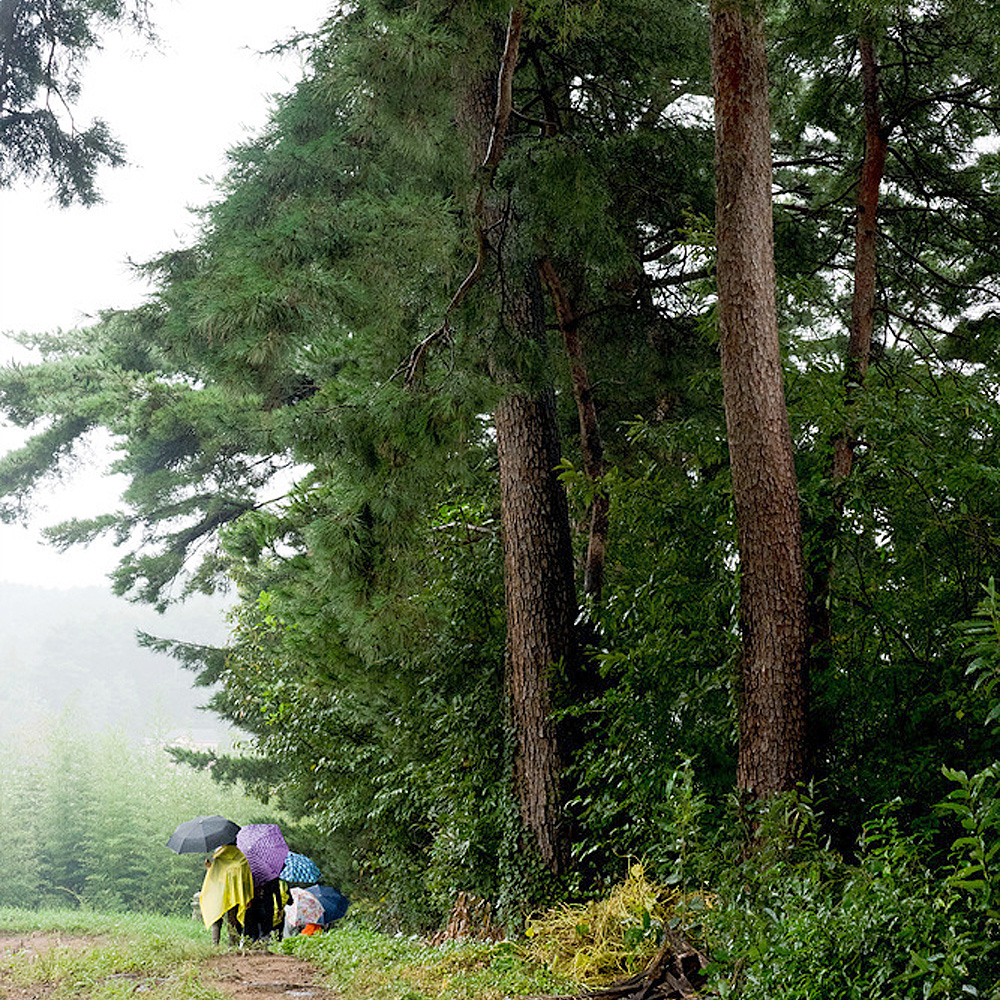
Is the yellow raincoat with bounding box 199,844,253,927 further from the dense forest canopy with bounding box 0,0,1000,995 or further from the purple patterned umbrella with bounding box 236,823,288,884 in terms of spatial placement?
the dense forest canopy with bounding box 0,0,1000,995

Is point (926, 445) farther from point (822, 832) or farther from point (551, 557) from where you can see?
point (551, 557)

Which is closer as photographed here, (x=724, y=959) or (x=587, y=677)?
(x=724, y=959)

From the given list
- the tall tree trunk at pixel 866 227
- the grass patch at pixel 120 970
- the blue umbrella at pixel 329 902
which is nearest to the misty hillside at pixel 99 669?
the blue umbrella at pixel 329 902

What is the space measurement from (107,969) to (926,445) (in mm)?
5395

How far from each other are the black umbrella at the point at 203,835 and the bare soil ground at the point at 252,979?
94 cm

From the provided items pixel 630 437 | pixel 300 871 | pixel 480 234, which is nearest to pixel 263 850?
pixel 300 871

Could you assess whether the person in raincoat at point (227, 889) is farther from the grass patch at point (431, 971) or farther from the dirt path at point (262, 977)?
the grass patch at point (431, 971)

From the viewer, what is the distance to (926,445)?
473 cm

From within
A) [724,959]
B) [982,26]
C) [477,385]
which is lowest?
[724,959]

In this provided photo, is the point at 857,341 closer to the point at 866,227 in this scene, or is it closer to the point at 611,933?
the point at 866,227

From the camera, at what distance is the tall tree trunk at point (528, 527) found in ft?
20.1

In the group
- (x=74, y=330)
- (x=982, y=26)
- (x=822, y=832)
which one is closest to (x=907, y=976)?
(x=822, y=832)

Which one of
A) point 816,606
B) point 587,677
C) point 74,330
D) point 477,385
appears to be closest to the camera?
point 816,606

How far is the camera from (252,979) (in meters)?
5.73
